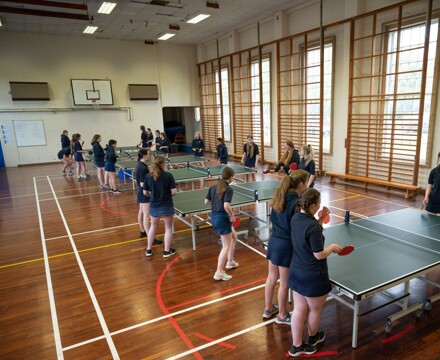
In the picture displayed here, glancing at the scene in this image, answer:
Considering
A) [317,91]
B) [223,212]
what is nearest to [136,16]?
[317,91]

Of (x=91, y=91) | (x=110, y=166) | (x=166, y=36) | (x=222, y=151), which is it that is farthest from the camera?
(x=91, y=91)

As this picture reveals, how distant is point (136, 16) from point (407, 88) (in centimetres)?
950

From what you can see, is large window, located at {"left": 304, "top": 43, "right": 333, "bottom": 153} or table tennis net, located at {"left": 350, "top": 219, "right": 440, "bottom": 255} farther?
large window, located at {"left": 304, "top": 43, "right": 333, "bottom": 153}

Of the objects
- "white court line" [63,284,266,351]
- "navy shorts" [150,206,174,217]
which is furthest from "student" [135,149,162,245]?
"white court line" [63,284,266,351]

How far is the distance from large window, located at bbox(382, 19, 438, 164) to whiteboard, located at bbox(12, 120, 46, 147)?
14.2 metres

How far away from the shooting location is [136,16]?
12125mm

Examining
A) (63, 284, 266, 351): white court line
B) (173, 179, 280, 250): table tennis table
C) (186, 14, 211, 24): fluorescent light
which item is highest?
(186, 14, 211, 24): fluorescent light

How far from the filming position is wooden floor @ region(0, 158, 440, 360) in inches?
120

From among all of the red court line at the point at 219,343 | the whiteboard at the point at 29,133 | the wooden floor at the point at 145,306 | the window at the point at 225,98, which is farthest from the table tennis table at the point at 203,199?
the whiteboard at the point at 29,133

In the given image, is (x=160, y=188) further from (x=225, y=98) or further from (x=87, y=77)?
(x=87, y=77)

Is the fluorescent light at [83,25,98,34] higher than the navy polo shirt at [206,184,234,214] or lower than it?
higher

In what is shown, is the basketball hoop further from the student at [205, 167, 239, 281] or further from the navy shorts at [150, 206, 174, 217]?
the student at [205, 167, 239, 281]

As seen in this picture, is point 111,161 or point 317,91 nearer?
point 111,161

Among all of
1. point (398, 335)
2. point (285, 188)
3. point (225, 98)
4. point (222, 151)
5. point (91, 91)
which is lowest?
point (398, 335)
